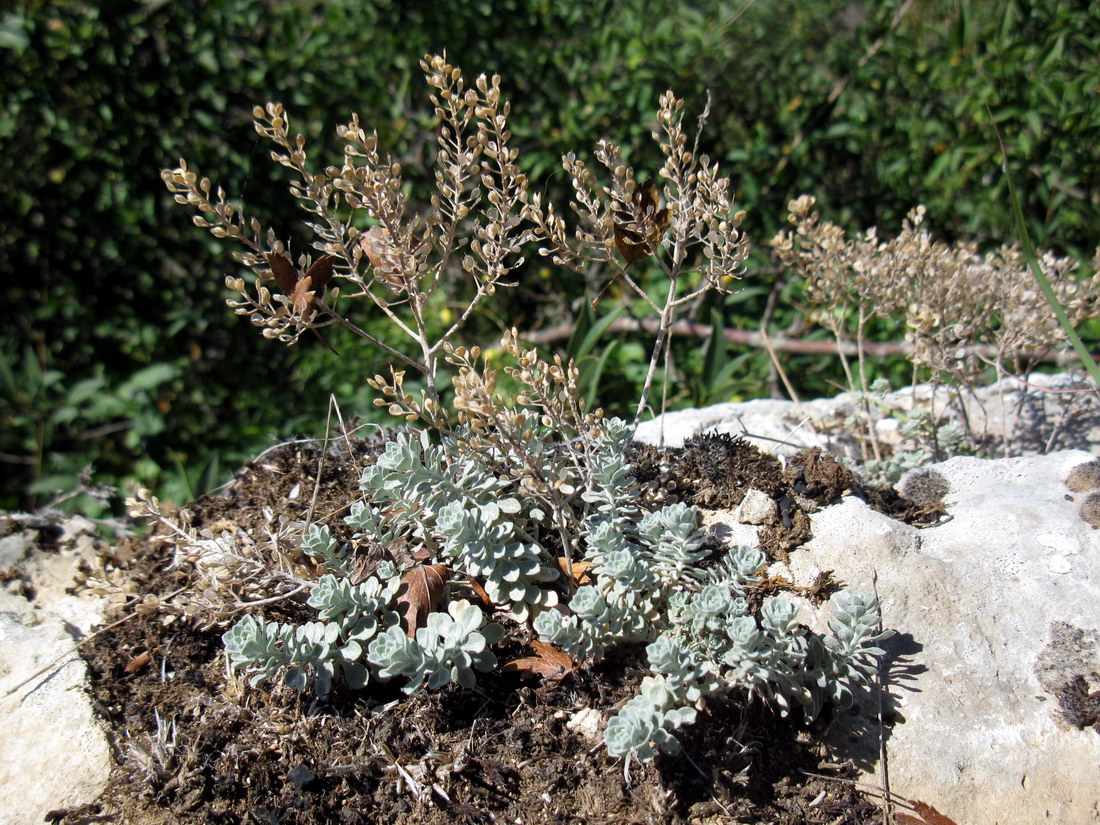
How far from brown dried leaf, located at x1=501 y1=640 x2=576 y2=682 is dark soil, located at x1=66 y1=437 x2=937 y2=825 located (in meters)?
0.02

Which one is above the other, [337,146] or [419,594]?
[337,146]

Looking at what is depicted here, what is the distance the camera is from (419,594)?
7.09ft

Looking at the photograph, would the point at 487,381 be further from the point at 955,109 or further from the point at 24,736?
the point at 955,109

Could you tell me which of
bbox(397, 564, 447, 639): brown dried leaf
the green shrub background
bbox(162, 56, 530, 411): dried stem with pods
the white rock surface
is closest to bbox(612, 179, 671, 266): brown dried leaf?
bbox(162, 56, 530, 411): dried stem with pods

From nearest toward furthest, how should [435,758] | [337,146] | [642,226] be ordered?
1. [435,758]
2. [642,226]
3. [337,146]

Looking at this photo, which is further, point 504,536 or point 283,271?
point 283,271


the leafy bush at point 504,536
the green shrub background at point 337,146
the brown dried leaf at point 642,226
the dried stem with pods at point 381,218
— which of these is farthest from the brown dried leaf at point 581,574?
the green shrub background at point 337,146

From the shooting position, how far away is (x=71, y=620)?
259cm

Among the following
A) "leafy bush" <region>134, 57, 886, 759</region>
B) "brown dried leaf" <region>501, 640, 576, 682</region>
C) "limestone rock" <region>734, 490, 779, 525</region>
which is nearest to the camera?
"leafy bush" <region>134, 57, 886, 759</region>

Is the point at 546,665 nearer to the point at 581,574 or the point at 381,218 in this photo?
the point at 581,574

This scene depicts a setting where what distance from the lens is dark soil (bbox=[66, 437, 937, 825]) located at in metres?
1.92

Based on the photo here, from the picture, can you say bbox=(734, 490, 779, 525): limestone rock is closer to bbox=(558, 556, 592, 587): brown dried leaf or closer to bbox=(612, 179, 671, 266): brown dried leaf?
bbox=(558, 556, 592, 587): brown dried leaf

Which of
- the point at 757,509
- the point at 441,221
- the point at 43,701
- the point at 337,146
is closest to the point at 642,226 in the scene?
the point at 441,221

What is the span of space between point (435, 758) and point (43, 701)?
1096 mm
